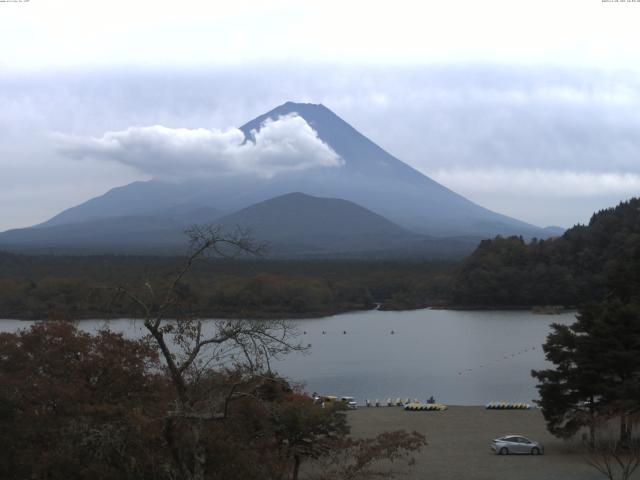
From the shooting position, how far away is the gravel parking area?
9.75m

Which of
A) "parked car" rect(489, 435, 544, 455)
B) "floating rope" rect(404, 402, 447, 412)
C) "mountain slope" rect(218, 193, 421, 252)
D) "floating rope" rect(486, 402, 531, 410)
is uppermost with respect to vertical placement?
"mountain slope" rect(218, 193, 421, 252)

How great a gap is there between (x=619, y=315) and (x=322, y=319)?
2865 centimetres

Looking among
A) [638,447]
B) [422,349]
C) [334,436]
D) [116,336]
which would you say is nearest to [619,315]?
[638,447]

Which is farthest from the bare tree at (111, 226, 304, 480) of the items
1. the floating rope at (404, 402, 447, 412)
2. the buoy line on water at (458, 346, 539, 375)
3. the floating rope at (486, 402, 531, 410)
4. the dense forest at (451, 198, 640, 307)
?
the dense forest at (451, 198, 640, 307)

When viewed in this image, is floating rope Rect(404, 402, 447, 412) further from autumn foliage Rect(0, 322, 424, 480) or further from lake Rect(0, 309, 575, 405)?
autumn foliage Rect(0, 322, 424, 480)

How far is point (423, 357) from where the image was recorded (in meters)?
25.5

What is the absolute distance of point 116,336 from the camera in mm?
6832

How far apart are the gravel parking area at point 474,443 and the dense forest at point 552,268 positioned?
86.4ft

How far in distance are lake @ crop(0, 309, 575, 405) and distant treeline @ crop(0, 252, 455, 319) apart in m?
2.37

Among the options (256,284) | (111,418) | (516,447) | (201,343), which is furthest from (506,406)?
(256,284)

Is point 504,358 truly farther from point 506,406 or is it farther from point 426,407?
point 426,407

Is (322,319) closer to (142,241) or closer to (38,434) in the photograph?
(38,434)

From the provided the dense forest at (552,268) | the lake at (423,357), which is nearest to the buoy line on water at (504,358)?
the lake at (423,357)

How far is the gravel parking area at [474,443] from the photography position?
9.75 m
